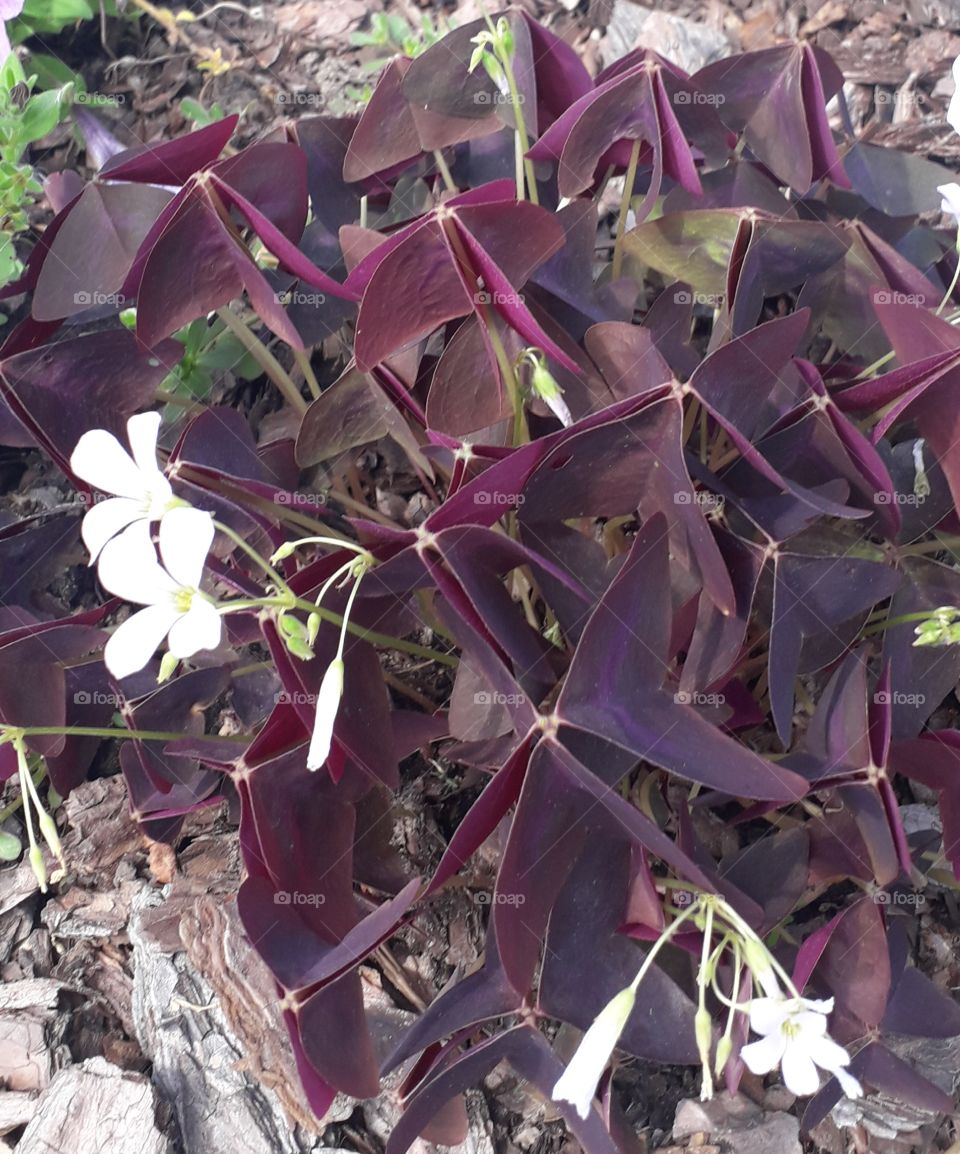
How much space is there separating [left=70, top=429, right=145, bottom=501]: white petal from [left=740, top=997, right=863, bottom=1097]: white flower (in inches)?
26.6

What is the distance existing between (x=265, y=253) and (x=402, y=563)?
0.62 m

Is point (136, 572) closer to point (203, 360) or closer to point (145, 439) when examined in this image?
point (145, 439)

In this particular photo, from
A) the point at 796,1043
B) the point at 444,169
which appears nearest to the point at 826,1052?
the point at 796,1043

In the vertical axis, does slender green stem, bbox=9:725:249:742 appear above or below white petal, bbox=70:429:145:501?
below

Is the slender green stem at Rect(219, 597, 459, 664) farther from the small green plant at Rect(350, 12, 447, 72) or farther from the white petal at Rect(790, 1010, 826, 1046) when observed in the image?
the small green plant at Rect(350, 12, 447, 72)

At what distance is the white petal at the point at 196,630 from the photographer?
2.55 ft

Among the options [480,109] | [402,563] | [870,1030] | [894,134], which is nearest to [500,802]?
[402,563]

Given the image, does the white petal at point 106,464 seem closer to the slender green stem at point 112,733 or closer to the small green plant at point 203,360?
the slender green stem at point 112,733

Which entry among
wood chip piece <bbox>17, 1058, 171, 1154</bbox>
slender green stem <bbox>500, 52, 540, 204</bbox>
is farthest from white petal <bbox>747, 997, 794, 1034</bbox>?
slender green stem <bbox>500, 52, 540, 204</bbox>

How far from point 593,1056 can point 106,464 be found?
63cm

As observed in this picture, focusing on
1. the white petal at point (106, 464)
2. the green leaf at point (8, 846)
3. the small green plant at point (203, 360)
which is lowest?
the green leaf at point (8, 846)

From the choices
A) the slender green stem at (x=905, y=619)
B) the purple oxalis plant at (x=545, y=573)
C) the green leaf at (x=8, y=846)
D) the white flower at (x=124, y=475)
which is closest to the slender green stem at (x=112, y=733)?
the purple oxalis plant at (x=545, y=573)

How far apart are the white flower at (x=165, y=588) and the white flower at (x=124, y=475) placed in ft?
0.10

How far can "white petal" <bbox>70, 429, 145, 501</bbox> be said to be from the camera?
2.78 ft
